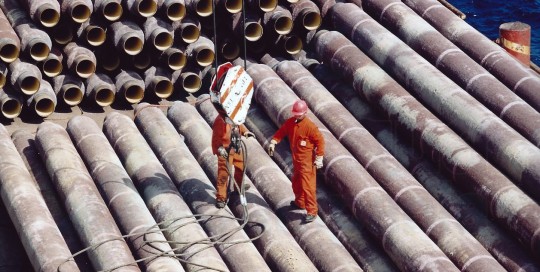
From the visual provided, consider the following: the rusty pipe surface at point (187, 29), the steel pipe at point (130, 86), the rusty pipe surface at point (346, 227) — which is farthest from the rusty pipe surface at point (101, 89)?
the rusty pipe surface at point (346, 227)

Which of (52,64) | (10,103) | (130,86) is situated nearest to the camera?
(10,103)

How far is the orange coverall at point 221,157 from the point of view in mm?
18750

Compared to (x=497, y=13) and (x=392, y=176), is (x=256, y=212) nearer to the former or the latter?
(x=392, y=176)

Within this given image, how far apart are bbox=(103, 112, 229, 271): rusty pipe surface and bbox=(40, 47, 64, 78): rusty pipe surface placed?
1.47 m

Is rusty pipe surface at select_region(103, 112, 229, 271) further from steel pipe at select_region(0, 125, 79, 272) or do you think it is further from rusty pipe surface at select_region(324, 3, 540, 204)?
rusty pipe surface at select_region(324, 3, 540, 204)

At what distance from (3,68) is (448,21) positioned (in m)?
9.78

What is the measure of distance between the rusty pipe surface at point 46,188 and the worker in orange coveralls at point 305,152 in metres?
3.93

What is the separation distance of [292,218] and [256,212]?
2.20ft

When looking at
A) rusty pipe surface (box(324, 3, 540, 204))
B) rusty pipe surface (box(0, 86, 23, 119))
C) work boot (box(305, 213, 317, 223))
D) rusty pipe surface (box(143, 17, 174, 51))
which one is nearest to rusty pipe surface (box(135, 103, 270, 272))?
work boot (box(305, 213, 317, 223))

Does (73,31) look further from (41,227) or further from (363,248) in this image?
(363,248)

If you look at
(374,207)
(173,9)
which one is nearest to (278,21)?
(173,9)

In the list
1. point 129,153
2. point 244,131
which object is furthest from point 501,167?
point 129,153

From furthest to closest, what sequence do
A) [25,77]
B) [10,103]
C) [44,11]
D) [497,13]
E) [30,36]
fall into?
[497,13]
[44,11]
[10,103]
[30,36]
[25,77]

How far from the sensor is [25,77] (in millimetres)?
21453
